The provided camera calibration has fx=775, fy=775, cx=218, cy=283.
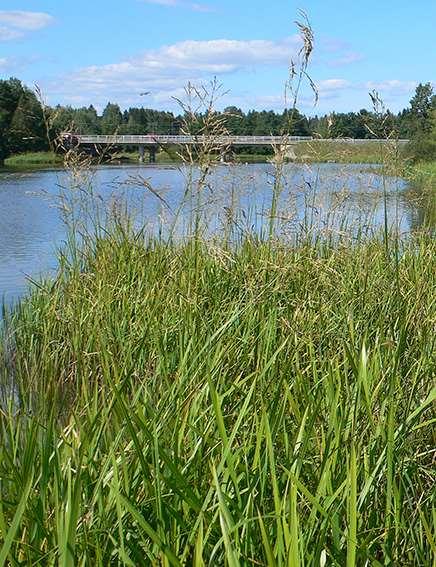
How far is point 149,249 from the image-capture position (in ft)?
17.5

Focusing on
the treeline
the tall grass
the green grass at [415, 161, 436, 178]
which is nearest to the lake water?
the treeline

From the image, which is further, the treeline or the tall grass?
the treeline

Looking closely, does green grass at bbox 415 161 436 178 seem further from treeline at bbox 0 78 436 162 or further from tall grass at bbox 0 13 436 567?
tall grass at bbox 0 13 436 567

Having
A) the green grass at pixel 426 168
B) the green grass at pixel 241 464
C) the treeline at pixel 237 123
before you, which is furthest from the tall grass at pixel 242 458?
the green grass at pixel 426 168

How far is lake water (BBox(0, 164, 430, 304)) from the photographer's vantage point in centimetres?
461

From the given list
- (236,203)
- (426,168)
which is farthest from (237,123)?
(426,168)

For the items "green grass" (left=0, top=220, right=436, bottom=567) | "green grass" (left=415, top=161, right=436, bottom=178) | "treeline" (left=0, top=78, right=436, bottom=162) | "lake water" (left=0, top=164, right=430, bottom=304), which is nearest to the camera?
"green grass" (left=0, top=220, right=436, bottom=567)

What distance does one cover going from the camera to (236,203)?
5.22 m

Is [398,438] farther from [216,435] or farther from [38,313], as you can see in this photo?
[38,313]

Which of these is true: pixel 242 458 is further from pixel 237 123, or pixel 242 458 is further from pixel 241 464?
pixel 237 123

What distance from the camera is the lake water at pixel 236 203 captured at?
461 cm

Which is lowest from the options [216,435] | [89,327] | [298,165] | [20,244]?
[20,244]

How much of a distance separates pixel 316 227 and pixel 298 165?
0.45 meters

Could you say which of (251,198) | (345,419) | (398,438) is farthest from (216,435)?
(251,198)
